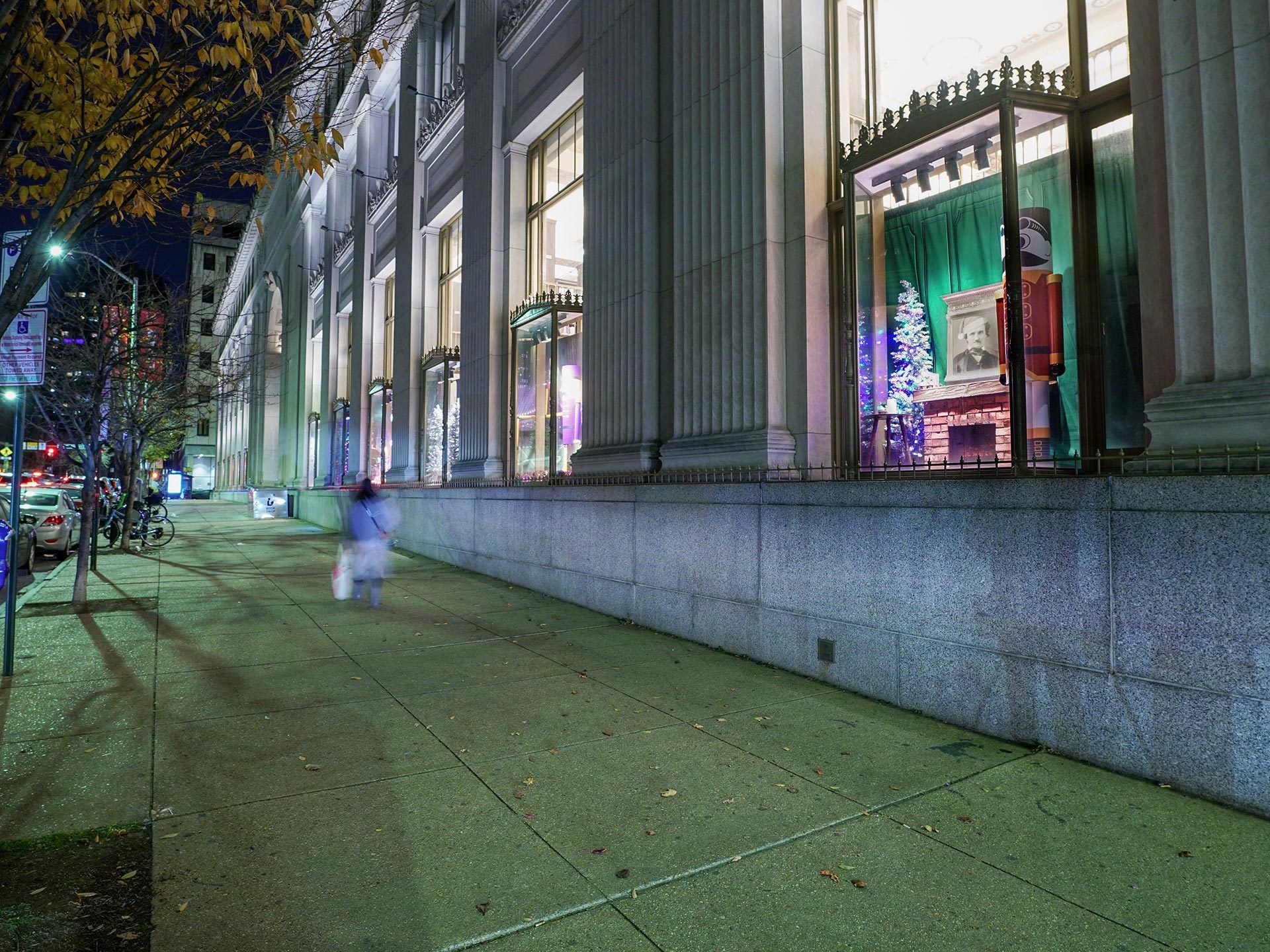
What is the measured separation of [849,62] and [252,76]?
6.86 meters

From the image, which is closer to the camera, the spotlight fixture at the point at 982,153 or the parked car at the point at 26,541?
the spotlight fixture at the point at 982,153

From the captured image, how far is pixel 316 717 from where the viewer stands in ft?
18.5

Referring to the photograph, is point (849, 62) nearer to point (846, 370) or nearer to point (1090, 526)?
point (846, 370)

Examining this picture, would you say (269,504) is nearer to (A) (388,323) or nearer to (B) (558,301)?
(A) (388,323)

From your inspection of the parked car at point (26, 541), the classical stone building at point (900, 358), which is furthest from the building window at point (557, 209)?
the parked car at point (26, 541)

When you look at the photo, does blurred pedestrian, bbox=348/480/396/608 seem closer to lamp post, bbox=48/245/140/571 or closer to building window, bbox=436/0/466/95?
lamp post, bbox=48/245/140/571

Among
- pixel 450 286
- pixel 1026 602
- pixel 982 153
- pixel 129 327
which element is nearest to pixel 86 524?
pixel 129 327

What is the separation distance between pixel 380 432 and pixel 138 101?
17.9 m

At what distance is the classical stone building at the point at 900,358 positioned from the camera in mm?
4711

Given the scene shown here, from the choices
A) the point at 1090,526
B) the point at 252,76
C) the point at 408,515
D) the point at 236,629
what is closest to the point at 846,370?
the point at 1090,526

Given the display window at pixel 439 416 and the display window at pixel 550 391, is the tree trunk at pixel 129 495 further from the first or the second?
the display window at pixel 550 391

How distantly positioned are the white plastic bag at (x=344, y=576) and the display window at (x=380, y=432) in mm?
9622

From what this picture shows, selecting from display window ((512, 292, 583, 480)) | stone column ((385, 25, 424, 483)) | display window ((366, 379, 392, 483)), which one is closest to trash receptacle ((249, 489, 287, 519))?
display window ((366, 379, 392, 483))

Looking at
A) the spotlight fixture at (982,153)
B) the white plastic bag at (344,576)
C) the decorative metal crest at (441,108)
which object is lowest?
the white plastic bag at (344,576)
